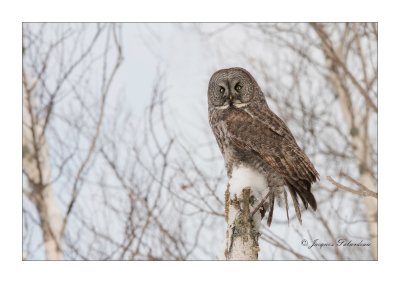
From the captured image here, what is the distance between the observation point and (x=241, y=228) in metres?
2.84

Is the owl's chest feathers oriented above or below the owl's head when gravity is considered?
below

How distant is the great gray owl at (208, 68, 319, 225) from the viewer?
3.08 meters

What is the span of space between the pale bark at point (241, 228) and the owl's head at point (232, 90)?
2.70 feet

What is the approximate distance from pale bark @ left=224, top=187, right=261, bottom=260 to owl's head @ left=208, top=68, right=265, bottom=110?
822mm

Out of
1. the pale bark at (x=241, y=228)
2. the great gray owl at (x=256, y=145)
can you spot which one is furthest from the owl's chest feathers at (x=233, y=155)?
the pale bark at (x=241, y=228)

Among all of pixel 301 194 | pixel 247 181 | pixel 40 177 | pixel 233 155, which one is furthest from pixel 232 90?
pixel 40 177

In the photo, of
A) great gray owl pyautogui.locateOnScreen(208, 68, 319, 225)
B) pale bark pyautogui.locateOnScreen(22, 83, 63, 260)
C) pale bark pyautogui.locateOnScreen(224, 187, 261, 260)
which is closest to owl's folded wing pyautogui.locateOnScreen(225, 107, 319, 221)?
great gray owl pyautogui.locateOnScreen(208, 68, 319, 225)

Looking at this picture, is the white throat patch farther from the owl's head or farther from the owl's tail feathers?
the owl's head

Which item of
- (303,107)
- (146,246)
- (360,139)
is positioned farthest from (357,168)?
(146,246)

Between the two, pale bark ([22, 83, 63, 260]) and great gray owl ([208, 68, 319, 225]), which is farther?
pale bark ([22, 83, 63, 260])

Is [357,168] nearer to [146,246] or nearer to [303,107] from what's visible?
[303,107]

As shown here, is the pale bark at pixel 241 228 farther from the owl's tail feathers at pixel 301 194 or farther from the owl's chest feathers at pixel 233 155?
the owl's chest feathers at pixel 233 155

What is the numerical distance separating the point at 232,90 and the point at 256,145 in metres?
0.55

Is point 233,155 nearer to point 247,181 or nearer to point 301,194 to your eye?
point 247,181
